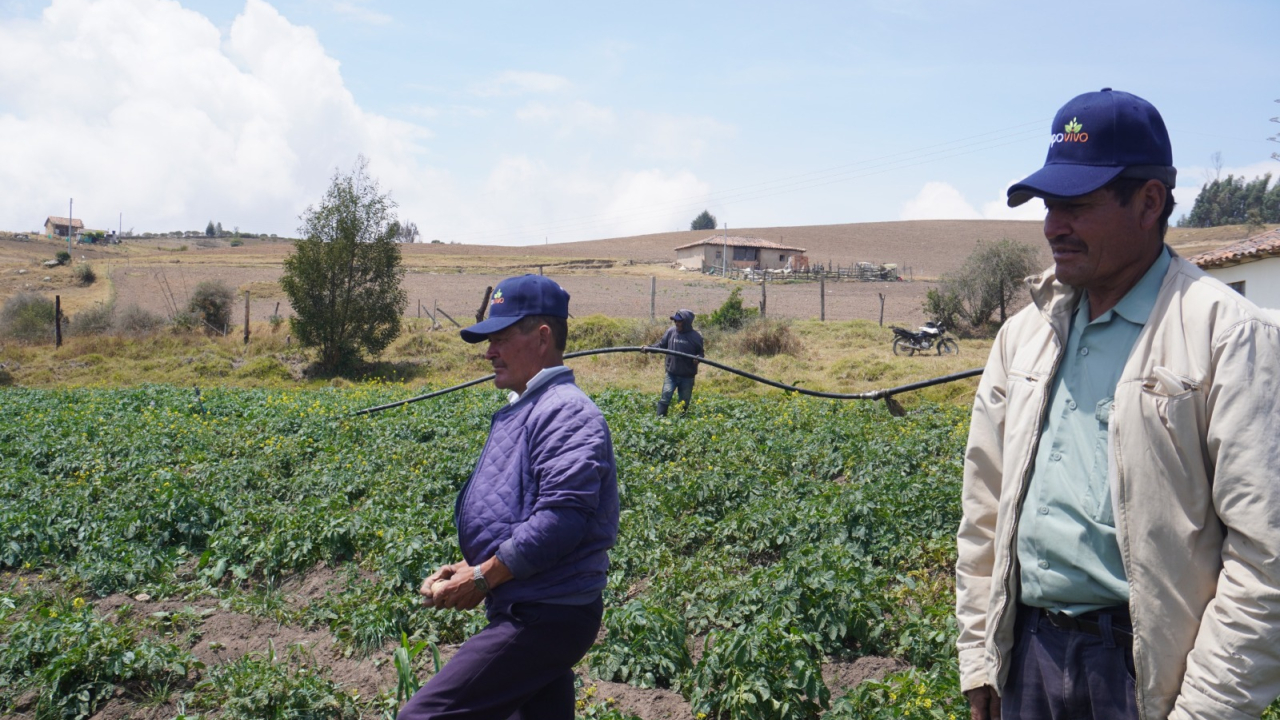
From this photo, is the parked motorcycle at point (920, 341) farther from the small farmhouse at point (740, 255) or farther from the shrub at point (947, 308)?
the small farmhouse at point (740, 255)

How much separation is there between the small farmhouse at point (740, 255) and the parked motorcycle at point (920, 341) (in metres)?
37.1

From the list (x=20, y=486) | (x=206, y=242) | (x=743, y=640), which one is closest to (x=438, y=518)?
(x=743, y=640)

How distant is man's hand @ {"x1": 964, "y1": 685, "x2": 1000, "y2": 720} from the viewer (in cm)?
241

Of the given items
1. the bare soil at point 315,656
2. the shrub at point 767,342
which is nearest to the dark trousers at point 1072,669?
the bare soil at point 315,656

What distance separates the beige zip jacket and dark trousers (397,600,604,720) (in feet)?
5.08

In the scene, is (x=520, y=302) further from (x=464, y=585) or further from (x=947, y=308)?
(x=947, y=308)

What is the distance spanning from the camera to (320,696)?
4.35 m

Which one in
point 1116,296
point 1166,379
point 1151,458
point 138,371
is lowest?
point 138,371

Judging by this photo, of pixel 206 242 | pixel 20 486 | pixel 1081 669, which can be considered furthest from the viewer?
pixel 206 242

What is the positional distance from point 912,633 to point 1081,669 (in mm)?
2728

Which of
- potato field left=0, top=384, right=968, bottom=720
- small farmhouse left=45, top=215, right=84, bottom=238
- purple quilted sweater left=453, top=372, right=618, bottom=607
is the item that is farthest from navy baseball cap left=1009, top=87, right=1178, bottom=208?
small farmhouse left=45, top=215, right=84, bottom=238

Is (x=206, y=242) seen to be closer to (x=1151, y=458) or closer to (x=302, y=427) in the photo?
(x=302, y=427)

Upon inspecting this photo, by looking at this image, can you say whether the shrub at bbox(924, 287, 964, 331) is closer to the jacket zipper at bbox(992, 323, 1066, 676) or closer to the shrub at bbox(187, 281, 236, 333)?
the shrub at bbox(187, 281, 236, 333)

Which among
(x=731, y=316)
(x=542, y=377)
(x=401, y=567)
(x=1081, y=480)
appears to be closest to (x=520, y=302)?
(x=542, y=377)
